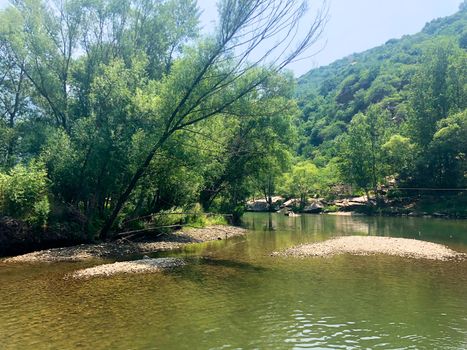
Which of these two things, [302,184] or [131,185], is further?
[302,184]

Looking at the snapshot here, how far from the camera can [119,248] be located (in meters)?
29.2

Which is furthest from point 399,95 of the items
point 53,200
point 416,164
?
point 53,200

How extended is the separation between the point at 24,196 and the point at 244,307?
18.4 m

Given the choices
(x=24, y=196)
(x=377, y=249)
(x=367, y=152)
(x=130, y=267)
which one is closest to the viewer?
(x=130, y=267)

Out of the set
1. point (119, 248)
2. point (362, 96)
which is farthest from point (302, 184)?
point (362, 96)

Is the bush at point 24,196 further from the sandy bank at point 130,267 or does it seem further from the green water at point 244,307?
the sandy bank at point 130,267

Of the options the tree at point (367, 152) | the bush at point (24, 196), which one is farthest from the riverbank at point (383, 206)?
the bush at point (24, 196)

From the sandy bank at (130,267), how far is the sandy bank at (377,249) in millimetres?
7936

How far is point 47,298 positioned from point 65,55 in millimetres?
27868

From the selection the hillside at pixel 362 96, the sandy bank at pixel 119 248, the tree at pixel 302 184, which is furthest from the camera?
the hillside at pixel 362 96

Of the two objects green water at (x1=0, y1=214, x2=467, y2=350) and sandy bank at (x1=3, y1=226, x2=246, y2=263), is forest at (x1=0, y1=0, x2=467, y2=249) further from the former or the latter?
green water at (x1=0, y1=214, x2=467, y2=350)

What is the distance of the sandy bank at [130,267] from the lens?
20.6 m

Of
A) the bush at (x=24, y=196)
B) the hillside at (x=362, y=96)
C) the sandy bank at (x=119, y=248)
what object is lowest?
the sandy bank at (x=119, y=248)

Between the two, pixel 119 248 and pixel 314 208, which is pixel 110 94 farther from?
pixel 314 208
